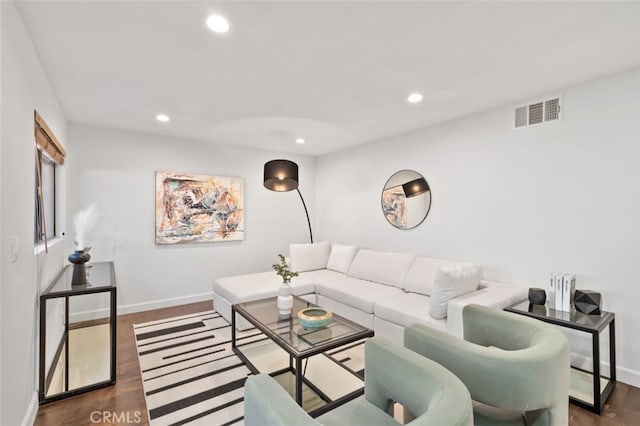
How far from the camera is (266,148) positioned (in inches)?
194

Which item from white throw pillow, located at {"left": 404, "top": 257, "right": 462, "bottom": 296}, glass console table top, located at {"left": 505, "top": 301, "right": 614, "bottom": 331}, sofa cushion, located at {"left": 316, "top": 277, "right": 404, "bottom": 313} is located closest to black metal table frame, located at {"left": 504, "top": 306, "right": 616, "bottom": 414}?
glass console table top, located at {"left": 505, "top": 301, "right": 614, "bottom": 331}

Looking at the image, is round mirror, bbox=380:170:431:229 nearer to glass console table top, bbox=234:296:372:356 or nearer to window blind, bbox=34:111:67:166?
glass console table top, bbox=234:296:372:356

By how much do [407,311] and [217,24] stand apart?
8.83ft

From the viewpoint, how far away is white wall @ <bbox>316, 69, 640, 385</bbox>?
233cm

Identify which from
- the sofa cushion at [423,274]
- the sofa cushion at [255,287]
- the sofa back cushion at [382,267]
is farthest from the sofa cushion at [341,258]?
the sofa cushion at [423,274]

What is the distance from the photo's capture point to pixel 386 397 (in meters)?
1.38

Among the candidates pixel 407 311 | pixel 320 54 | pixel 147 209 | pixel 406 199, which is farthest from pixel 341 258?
pixel 320 54

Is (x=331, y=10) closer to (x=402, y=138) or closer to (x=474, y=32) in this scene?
(x=474, y=32)

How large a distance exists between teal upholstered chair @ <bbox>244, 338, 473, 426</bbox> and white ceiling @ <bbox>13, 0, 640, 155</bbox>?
5.81ft

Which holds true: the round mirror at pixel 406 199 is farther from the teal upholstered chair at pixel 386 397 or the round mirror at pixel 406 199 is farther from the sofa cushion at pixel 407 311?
the teal upholstered chair at pixel 386 397

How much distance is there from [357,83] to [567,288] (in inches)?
92.0

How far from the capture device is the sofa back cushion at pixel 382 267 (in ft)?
12.0

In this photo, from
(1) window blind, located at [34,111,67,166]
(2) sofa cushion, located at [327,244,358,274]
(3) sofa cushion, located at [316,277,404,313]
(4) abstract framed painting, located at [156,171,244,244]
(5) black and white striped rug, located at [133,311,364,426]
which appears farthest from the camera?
(2) sofa cushion, located at [327,244,358,274]

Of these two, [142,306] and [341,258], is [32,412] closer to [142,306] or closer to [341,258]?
[142,306]
